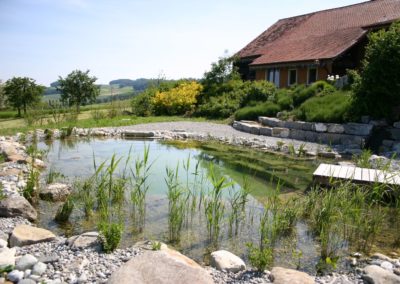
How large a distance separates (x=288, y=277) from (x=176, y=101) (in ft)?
57.1

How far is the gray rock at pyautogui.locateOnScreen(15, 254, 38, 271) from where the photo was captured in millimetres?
3467

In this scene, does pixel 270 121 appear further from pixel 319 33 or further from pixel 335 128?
pixel 319 33

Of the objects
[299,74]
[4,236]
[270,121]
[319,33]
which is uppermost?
[319,33]

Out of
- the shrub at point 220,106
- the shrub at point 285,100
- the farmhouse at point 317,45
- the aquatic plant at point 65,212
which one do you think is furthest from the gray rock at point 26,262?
the farmhouse at point 317,45

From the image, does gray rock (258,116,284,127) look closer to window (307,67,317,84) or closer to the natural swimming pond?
the natural swimming pond

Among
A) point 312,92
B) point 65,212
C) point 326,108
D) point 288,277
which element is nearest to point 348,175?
point 288,277

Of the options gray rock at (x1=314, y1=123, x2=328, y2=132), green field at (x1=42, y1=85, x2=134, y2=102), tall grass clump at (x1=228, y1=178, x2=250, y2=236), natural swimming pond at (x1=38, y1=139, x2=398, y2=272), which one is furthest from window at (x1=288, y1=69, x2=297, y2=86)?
tall grass clump at (x1=228, y1=178, x2=250, y2=236)

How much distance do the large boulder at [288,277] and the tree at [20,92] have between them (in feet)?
85.5

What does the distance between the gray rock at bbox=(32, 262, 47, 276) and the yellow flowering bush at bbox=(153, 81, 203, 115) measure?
672 inches

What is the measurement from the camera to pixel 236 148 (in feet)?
38.2

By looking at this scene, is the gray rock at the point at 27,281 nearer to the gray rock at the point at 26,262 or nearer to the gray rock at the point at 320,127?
the gray rock at the point at 26,262

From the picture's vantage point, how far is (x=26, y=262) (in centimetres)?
351

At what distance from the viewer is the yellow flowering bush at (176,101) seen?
20.4 m

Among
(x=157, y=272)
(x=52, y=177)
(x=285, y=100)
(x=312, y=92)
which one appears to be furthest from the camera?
(x=285, y=100)
